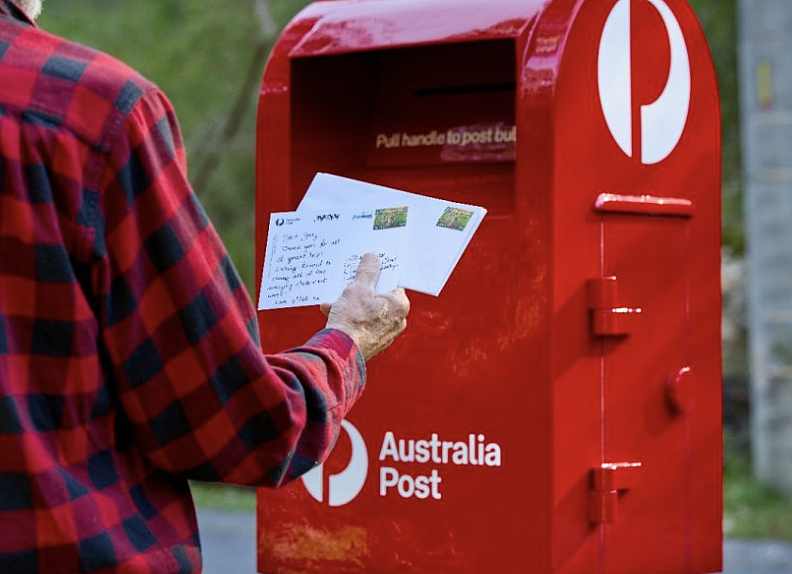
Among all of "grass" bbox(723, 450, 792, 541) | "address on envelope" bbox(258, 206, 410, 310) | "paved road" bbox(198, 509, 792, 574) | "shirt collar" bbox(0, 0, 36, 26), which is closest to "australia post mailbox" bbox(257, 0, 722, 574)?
"address on envelope" bbox(258, 206, 410, 310)

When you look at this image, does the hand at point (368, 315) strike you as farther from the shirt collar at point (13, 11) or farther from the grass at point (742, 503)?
the grass at point (742, 503)

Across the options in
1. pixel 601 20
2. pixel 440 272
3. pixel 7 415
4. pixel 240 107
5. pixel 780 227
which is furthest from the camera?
pixel 240 107

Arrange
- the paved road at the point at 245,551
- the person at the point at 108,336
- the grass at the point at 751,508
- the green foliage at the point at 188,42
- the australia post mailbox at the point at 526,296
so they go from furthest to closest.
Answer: the green foliage at the point at 188,42 → the grass at the point at 751,508 → the paved road at the point at 245,551 → the australia post mailbox at the point at 526,296 → the person at the point at 108,336

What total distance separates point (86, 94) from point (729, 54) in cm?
922

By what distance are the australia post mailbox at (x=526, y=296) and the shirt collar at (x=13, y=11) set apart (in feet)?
3.90

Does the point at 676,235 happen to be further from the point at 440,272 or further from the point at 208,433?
the point at 208,433

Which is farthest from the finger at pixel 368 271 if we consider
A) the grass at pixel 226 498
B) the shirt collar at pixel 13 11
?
the grass at pixel 226 498

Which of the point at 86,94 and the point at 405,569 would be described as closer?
the point at 86,94

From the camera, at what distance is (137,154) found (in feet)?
4.98

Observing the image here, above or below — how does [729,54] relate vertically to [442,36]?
above

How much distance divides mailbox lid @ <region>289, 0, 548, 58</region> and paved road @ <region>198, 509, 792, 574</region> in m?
3.96

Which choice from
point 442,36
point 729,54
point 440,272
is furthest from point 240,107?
point 440,272

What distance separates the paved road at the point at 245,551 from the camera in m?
6.19

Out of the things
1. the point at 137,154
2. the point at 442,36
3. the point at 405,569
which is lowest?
the point at 405,569
